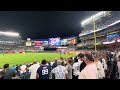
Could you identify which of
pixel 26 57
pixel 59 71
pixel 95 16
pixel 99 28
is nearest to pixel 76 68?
pixel 59 71

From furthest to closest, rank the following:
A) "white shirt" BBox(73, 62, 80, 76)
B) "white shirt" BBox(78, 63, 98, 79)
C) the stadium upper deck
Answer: the stadium upper deck, "white shirt" BBox(73, 62, 80, 76), "white shirt" BBox(78, 63, 98, 79)

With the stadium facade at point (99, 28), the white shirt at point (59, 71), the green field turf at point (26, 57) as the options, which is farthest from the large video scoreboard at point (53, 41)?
the white shirt at point (59, 71)

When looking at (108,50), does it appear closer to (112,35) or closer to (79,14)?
(112,35)

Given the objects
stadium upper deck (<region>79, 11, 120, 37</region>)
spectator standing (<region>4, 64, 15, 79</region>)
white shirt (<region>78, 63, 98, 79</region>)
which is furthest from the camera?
stadium upper deck (<region>79, 11, 120, 37</region>)

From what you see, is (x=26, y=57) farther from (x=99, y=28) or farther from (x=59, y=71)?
(x=99, y=28)

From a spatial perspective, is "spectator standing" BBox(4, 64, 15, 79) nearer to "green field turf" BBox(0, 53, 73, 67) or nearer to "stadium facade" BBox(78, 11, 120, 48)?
"green field turf" BBox(0, 53, 73, 67)

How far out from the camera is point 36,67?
3691 mm

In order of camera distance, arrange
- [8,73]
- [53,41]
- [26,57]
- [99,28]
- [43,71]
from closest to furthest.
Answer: [43,71] → [8,73] → [53,41] → [99,28] → [26,57]

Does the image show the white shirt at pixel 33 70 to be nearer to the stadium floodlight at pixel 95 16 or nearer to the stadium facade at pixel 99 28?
the stadium facade at pixel 99 28

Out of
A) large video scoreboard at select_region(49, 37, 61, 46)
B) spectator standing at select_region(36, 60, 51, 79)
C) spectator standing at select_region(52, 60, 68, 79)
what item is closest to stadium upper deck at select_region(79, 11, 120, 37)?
large video scoreboard at select_region(49, 37, 61, 46)

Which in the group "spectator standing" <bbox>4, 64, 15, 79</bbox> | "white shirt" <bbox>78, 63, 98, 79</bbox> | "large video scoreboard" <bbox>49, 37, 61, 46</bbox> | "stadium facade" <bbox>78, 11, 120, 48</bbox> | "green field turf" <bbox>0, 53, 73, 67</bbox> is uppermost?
"stadium facade" <bbox>78, 11, 120, 48</bbox>
